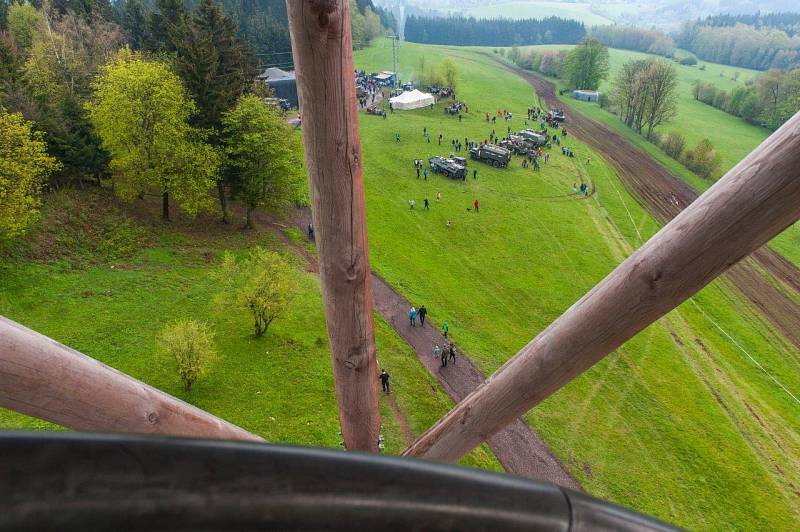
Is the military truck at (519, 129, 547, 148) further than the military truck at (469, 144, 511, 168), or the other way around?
the military truck at (519, 129, 547, 148)

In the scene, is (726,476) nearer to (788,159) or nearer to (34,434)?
(788,159)

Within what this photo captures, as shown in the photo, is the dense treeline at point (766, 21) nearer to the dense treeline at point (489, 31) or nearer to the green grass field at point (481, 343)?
the dense treeline at point (489, 31)

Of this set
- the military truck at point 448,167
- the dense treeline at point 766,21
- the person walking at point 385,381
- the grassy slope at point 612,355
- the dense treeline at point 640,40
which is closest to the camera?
the grassy slope at point 612,355

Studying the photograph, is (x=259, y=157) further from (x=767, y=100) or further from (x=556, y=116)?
(x=767, y=100)

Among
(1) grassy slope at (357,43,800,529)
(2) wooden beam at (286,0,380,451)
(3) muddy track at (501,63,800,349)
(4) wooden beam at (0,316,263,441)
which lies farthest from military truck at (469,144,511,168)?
(4) wooden beam at (0,316,263,441)

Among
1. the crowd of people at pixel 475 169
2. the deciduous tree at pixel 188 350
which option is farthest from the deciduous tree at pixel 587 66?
the deciduous tree at pixel 188 350

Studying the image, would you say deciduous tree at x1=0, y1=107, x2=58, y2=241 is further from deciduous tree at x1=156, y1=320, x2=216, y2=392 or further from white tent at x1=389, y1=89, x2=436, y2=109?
white tent at x1=389, y1=89, x2=436, y2=109
